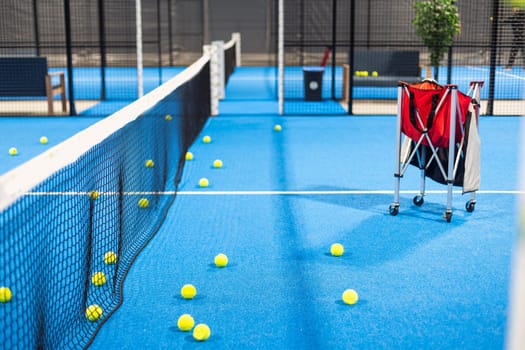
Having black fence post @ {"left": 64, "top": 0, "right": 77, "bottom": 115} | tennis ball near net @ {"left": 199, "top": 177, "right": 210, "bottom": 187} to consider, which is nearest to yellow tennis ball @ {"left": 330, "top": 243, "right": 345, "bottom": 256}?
tennis ball near net @ {"left": 199, "top": 177, "right": 210, "bottom": 187}

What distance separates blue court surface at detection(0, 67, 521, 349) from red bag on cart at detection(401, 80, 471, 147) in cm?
75

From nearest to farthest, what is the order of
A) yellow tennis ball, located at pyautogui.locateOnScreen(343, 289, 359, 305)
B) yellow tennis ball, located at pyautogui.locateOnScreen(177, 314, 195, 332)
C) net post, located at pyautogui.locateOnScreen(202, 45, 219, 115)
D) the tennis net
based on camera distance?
the tennis net → yellow tennis ball, located at pyautogui.locateOnScreen(177, 314, 195, 332) → yellow tennis ball, located at pyautogui.locateOnScreen(343, 289, 359, 305) → net post, located at pyautogui.locateOnScreen(202, 45, 219, 115)

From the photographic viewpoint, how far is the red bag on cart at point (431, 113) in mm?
5793

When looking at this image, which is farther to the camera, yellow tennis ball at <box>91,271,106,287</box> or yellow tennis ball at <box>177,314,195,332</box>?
yellow tennis ball at <box>91,271,106,287</box>

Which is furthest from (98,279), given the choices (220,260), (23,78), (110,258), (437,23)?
(437,23)

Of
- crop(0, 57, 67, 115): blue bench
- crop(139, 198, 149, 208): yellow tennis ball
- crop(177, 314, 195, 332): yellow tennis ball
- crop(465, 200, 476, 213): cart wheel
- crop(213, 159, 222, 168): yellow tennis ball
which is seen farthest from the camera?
crop(0, 57, 67, 115): blue bench

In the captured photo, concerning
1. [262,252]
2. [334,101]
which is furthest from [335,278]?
[334,101]

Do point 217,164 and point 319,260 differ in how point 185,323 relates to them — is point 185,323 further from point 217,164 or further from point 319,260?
point 217,164

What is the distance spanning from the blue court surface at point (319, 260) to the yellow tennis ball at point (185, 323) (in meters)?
0.04

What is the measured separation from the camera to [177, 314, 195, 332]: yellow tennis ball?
12.7 ft

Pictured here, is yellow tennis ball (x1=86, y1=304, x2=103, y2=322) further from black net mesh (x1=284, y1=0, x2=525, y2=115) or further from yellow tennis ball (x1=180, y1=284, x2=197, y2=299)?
black net mesh (x1=284, y1=0, x2=525, y2=115)

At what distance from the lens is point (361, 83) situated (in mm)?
14742

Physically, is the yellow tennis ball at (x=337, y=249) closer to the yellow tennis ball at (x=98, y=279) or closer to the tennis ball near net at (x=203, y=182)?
the yellow tennis ball at (x=98, y=279)

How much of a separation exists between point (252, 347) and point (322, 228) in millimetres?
2308
